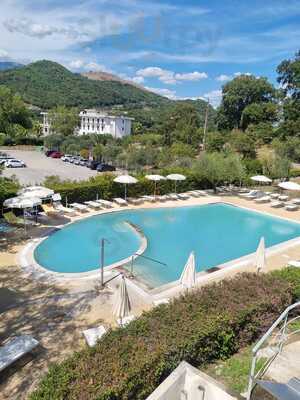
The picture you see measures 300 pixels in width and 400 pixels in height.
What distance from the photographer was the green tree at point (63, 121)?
71.7 meters

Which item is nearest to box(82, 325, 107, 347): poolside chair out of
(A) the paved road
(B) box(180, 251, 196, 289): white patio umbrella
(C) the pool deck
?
(C) the pool deck

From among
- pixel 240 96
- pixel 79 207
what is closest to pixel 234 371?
pixel 79 207

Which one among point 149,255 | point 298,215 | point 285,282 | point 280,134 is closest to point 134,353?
point 285,282

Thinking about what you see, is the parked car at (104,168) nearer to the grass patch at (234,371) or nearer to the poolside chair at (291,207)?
the poolside chair at (291,207)

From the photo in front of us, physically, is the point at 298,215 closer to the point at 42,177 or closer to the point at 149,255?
the point at 149,255

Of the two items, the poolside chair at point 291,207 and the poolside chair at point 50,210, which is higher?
the poolside chair at point 50,210

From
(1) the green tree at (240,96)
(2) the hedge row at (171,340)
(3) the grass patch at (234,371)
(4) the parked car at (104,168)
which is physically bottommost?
(4) the parked car at (104,168)

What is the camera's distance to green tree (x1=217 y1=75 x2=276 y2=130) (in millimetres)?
57531

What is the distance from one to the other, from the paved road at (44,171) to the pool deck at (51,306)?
18622 mm

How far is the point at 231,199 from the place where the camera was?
81.1 feet

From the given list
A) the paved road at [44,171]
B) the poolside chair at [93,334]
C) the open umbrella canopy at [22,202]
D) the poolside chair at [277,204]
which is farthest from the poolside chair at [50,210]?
the poolside chair at [277,204]

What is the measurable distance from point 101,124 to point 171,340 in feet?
253

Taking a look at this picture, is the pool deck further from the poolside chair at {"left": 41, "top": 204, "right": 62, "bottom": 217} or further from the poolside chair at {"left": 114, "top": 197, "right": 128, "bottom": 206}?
the poolside chair at {"left": 114, "top": 197, "right": 128, "bottom": 206}

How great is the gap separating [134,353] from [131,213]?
48.4 feet
